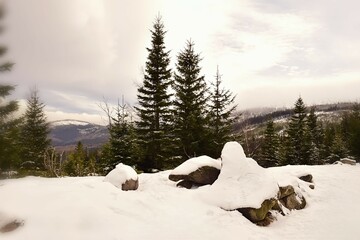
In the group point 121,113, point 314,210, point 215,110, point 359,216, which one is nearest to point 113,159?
point 121,113

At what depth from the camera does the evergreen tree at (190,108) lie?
25.7 meters

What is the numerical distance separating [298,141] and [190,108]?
24.2 metres

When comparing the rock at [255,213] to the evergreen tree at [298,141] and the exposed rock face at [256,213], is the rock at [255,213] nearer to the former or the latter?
the exposed rock face at [256,213]

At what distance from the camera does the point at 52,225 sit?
7.34 metres

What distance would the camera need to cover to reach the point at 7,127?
62.2 feet

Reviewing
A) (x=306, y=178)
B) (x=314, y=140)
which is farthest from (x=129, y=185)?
(x=314, y=140)

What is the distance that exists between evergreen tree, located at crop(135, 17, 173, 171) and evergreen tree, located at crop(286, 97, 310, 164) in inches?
999

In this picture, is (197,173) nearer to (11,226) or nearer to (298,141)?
(11,226)

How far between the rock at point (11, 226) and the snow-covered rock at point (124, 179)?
15.4 feet

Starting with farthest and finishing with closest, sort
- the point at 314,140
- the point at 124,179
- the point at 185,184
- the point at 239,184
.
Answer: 1. the point at 314,140
2. the point at 185,184
3. the point at 239,184
4. the point at 124,179

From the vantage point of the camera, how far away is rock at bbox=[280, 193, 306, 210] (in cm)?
1348

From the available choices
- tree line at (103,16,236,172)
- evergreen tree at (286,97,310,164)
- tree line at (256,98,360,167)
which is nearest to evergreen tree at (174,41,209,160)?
tree line at (103,16,236,172)

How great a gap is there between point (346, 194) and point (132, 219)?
44.6 feet

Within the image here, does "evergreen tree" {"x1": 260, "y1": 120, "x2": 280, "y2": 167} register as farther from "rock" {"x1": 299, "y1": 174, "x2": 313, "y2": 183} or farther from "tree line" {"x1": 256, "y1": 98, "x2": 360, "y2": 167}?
"rock" {"x1": 299, "y1": 174, "x2": 313, "y2": 183}
